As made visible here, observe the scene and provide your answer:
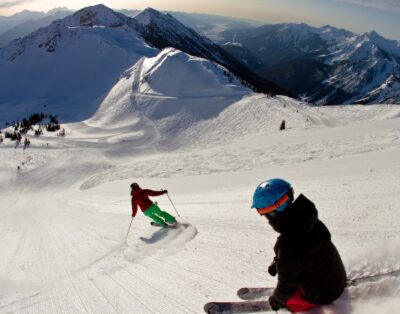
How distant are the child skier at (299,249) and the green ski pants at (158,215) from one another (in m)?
5.84

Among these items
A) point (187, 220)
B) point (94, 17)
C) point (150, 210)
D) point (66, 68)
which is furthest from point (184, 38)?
point (187, 220)

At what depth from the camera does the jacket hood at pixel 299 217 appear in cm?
414

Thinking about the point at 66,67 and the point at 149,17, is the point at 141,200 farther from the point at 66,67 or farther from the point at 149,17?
the point at 149,17

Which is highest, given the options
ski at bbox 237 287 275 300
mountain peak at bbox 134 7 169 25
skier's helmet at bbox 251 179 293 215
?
mountain peak at bbox 134 7 169 25

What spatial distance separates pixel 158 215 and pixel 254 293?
5532 mm

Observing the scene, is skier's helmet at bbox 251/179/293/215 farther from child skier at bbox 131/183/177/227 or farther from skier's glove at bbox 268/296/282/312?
child skier at bbox 131/183/177/227

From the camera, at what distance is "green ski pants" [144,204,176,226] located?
10080mm

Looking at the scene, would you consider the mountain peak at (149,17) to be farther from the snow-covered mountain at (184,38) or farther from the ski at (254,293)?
the ski at (254,293)

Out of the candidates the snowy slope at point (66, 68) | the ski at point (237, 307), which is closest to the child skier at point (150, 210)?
the ski at point (237, 307)

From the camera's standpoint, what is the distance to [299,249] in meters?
4.21

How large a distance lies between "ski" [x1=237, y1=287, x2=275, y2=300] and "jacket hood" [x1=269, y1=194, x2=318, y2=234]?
1440 mm

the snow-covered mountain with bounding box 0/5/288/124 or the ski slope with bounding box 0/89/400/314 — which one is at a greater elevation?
the snow-covered mountain with bounding box 0/5/288/124

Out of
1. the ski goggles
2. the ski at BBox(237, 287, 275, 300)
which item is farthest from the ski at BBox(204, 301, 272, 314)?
the ski goggles

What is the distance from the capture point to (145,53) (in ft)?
196
